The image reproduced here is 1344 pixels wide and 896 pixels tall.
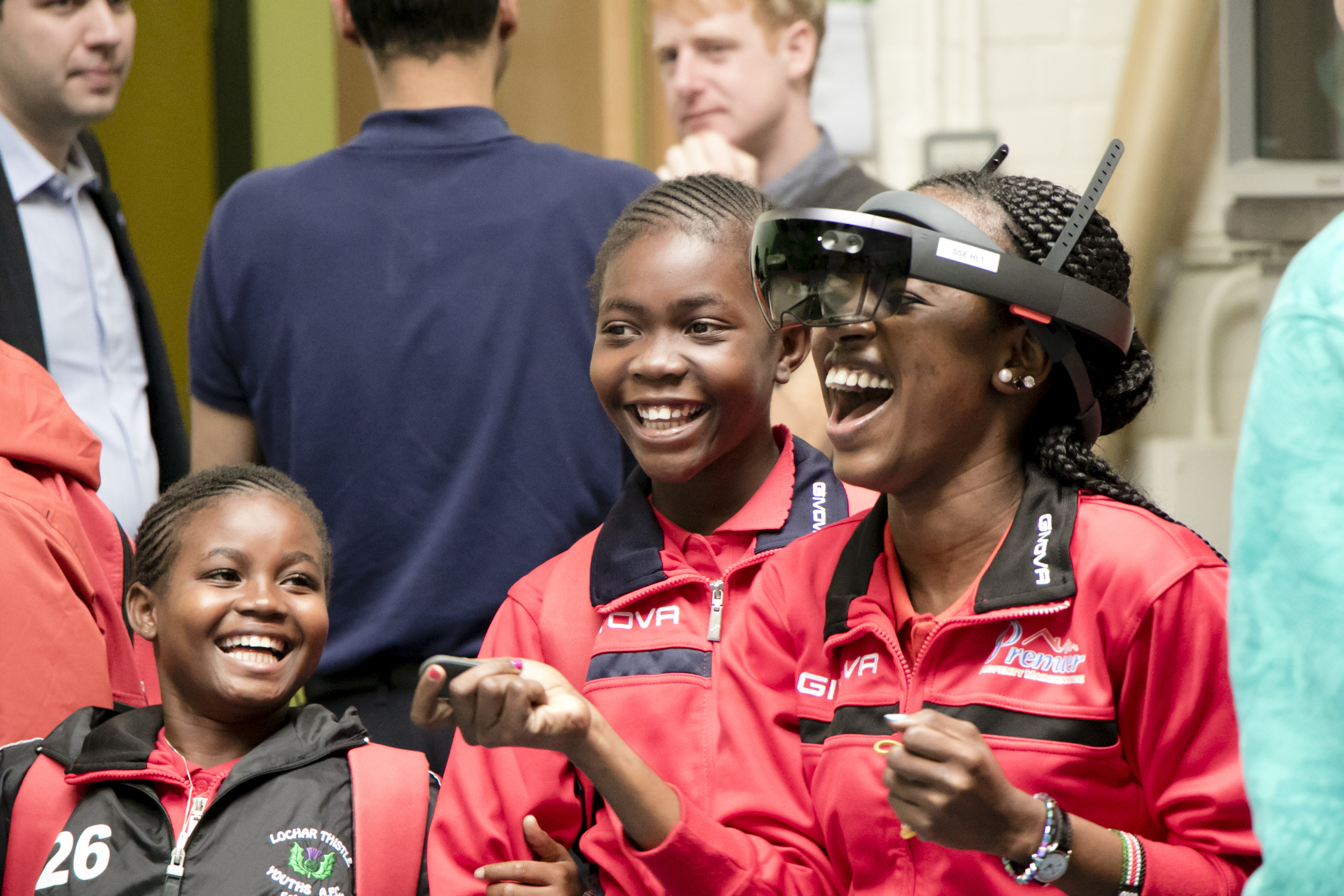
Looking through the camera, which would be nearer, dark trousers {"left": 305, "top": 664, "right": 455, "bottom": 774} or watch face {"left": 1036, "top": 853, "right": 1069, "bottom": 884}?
watch face {"left": 1036, "top": 853, "right": 1069, "bottom": 884}

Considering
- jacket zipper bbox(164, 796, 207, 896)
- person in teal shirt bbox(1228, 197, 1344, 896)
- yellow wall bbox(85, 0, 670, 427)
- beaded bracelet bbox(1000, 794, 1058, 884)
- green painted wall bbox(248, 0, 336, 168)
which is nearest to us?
person in teal shirt bbox(1228, 197, 1344, 896)

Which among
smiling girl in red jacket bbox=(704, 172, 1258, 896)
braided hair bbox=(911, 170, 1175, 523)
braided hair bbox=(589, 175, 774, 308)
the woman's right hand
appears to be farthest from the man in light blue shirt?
braided hair bbox=(911, 170, 1175, 523)

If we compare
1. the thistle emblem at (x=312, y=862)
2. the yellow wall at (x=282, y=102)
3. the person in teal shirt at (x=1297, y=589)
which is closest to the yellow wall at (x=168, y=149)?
the yellow wall at (x=282, y=102)

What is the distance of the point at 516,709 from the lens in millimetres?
1572

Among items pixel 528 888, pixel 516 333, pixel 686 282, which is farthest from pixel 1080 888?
pixel 516 333

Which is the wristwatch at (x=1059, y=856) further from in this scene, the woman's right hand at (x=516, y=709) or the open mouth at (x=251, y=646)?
the open mouth at (x=251, y=646)

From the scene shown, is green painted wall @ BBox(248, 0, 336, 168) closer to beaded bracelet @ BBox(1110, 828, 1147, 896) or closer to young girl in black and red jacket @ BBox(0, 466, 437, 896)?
young girl in black and red jacket @ BBox(0, 466, 437, 896)

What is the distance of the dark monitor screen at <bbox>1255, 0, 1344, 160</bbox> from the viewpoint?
11.3 ft

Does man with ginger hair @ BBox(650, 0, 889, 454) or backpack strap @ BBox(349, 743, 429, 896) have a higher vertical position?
man with ginger hair @ BBox(650, 0, 889, 454)

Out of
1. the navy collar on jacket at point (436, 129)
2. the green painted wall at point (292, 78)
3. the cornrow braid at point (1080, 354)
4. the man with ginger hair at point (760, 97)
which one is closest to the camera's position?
the cornrow braid at point (1080, 354)

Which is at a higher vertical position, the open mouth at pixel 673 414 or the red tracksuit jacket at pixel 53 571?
the open mouth at pixel 673 414

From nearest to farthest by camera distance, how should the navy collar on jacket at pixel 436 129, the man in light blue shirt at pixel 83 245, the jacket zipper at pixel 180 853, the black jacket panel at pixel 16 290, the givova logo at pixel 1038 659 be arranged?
the givova logo at pixel 1038 659, the jacket zipper at pixel 180 853, the navy collar on jacket at pixel 436 129, the black jacket panel at pixel 16 290, the man in light blue shirt at pixel 83 245

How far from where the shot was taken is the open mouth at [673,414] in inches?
79.7

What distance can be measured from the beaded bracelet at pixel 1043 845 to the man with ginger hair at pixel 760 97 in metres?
2.61
